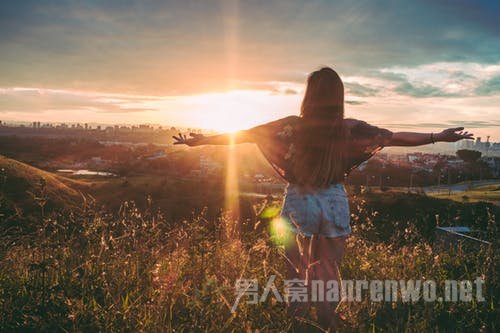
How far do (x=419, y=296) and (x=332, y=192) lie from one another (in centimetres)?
137

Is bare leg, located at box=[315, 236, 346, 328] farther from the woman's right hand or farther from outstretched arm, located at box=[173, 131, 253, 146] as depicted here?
the woman's right hand

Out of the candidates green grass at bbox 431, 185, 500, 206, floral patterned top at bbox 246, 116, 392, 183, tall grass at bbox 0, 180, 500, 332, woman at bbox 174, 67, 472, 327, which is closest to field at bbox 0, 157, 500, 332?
tall grass at bbox 0, 180, 500, 332

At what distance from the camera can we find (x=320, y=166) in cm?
349

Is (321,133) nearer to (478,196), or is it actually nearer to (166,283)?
(166,283)

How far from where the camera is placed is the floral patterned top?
Result: 3.75m

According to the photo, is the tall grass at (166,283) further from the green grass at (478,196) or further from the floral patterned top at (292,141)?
the green grass at (478,196)

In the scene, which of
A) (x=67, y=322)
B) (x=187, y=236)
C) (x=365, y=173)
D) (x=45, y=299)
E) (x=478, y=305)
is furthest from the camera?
(x=365, y=173)

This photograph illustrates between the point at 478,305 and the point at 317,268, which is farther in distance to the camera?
the point at 478,305

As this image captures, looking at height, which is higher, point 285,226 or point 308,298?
point 285,226

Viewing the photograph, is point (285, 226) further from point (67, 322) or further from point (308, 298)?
point (67, 322)

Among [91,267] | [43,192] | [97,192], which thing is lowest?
[97,192]

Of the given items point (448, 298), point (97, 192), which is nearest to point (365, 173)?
point (97, 192)

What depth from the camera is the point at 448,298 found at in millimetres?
3910

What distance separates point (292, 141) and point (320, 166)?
409mm
